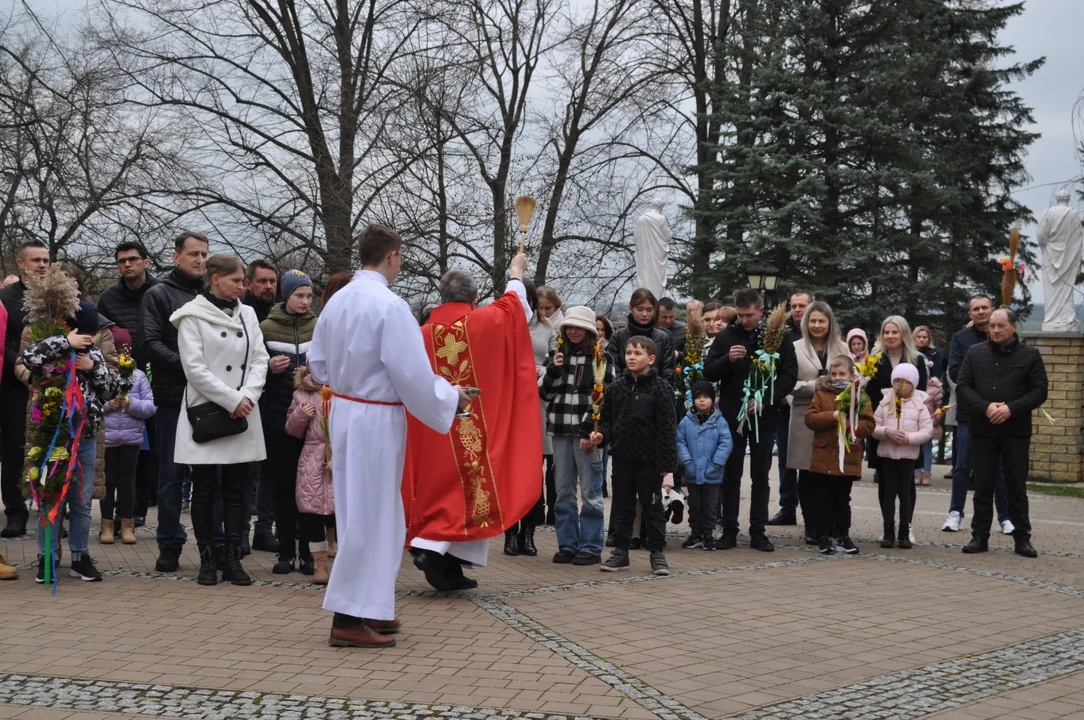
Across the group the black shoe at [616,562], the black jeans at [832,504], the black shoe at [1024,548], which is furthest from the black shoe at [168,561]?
the black shoe at [1024,548]

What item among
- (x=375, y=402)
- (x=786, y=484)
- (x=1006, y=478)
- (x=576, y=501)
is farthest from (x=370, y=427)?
(x=786, y=484)

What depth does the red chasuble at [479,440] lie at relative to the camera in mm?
7660

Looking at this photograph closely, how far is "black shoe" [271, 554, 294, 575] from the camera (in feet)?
27.1

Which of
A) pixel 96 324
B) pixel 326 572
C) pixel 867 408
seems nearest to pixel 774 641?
pixel 326 572

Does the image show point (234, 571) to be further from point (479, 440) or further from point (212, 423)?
point (479, 440)

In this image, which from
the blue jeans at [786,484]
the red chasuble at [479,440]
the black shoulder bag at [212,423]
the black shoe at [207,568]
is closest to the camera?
the black shoulder bag at [212,423]

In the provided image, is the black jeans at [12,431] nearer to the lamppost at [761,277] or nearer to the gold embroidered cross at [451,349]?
the gold embroidered cross at [451,349]

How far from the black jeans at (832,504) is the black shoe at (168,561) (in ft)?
16.6

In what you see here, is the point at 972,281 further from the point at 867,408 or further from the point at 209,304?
the point at 209,304

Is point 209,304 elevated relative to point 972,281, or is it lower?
lower

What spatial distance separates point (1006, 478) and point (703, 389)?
2.66 m

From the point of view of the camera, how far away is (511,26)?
2766 cm

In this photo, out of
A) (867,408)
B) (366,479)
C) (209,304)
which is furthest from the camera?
(867,408)

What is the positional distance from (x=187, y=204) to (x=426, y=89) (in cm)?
554
